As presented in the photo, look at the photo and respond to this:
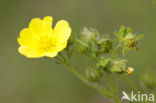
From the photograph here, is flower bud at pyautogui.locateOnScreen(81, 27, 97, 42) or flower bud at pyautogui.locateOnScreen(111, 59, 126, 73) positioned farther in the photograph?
flower bud at pyautogui.locateOnScreen(81, 27, 97, 42)

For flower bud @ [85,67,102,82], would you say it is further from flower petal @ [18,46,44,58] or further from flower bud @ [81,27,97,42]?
flower petal @ [18,46,44,58]

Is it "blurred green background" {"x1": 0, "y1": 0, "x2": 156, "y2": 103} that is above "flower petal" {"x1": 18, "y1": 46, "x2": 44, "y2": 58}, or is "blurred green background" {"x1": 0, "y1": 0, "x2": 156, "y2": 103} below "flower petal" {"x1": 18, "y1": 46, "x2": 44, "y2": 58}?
above

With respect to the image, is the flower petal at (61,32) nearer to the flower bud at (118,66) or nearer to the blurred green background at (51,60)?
the flower bud at (118,66)

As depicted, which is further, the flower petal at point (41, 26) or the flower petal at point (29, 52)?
the flower petal at point (41, 26)

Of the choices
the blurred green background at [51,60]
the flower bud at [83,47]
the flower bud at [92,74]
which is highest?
the blurred green background at [51,60]

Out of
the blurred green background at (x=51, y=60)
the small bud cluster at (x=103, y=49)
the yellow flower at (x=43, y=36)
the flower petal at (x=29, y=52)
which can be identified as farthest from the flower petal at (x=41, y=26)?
the blurred green background at (x=51, y=60)

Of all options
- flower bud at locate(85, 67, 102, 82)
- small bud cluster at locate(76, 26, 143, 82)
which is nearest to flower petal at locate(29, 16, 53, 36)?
small bud cluster at locate(76, 26, 143, 82)

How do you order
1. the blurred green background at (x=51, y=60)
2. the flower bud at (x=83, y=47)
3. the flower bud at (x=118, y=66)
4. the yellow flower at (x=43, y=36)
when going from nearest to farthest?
the flower bud at (x=118, y=66) < the flower bud at (x=83, y=47) < the yellow flower at (x=43, y=36) < the blurred green background at (x=51, y=60)

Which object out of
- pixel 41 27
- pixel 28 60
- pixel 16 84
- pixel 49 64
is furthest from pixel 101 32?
pixel 41 27
